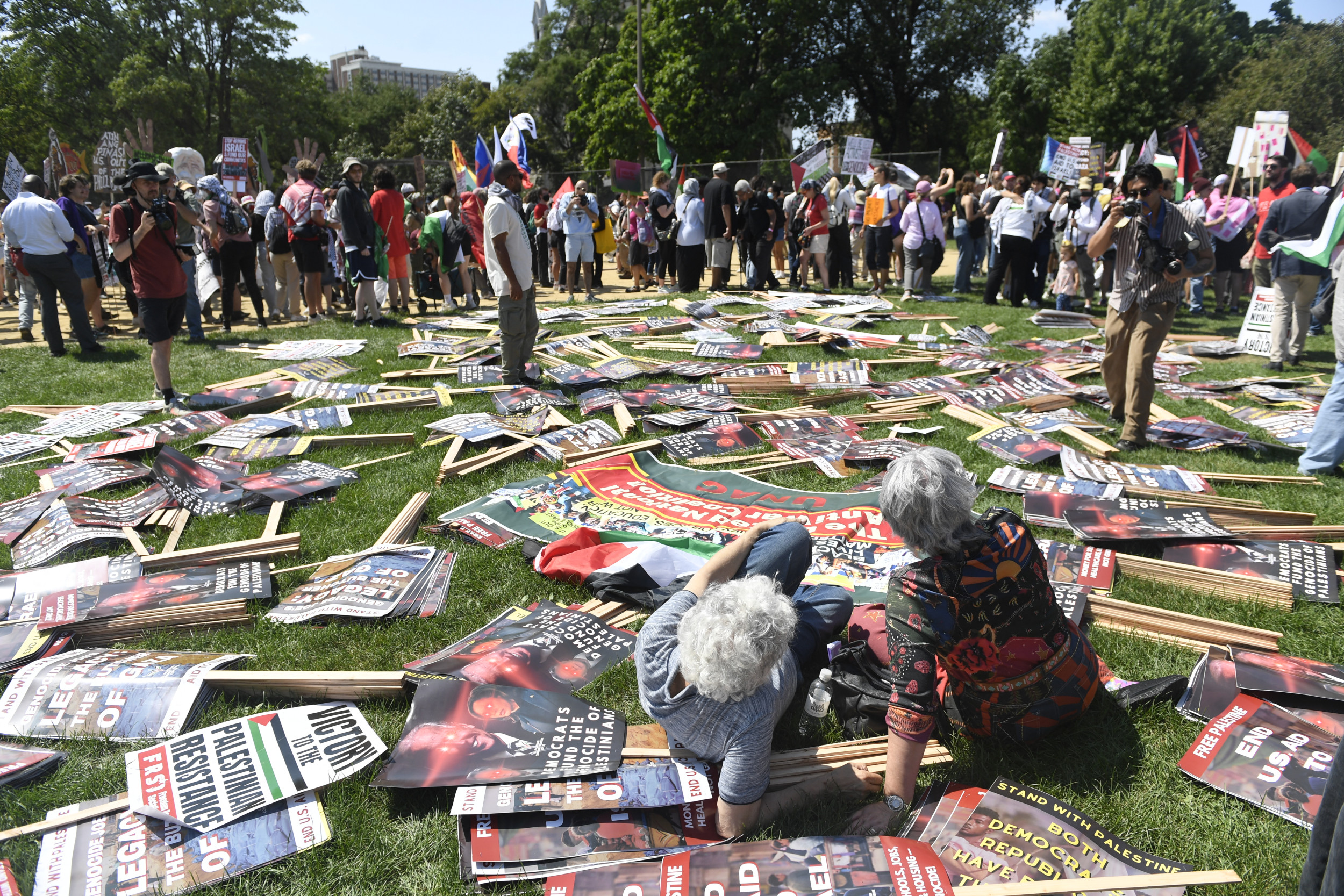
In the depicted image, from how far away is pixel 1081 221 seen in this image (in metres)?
12.8

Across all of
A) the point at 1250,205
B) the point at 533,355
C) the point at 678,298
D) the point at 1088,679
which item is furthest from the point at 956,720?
the point at 1250,205

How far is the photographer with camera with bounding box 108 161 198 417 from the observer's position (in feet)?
23.7

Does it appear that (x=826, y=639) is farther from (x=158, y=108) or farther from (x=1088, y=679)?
(x=158, y=108)

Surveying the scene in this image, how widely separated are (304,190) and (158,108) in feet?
119

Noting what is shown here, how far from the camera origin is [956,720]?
305cm

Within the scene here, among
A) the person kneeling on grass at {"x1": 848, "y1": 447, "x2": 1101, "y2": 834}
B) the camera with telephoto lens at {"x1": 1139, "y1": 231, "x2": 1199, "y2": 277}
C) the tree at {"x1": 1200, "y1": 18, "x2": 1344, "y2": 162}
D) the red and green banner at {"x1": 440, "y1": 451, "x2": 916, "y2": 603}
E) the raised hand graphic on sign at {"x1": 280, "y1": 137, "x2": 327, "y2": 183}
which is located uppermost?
the tree at {"x1": 1200, "y1": 18, "x2": 1344, "y2": 162}

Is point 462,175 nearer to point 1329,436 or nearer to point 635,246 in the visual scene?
point 635,246

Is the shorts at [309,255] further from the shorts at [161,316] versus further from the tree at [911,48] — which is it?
the tree at [911,48]

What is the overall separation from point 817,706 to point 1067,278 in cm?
1153

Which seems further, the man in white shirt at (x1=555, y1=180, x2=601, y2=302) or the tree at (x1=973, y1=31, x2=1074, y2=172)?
the tree at (x1=973, y1=31, x2=1074, y2=172)

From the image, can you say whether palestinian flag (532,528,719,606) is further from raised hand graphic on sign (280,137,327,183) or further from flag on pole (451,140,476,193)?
raised hand graphic on sign (280,137,327,183)

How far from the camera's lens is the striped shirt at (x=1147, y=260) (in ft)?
19.8

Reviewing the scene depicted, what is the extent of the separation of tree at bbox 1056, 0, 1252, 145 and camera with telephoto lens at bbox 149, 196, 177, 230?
3903 cm

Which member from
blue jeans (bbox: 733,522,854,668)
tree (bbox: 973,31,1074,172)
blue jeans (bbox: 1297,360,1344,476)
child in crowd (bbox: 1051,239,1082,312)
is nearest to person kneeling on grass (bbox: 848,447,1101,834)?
blue jeans (bbox: 733,522,854,668)
